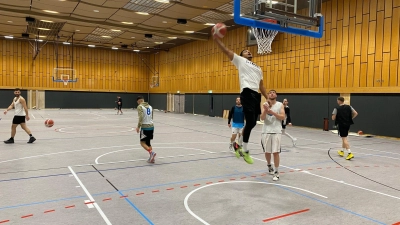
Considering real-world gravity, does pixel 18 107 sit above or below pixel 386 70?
below

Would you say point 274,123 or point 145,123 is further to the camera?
point 145,123

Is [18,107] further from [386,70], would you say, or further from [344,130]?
[386,70]

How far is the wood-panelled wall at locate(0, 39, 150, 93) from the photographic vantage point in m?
36.5

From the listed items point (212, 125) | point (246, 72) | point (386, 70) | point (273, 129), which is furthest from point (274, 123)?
point (212, 125)

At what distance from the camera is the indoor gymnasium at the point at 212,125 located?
17.4ft

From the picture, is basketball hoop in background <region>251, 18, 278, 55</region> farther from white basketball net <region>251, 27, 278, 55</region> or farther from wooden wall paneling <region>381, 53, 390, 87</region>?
wooden wall paneling <region>381, 53, 390, 87</region>

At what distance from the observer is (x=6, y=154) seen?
31.5 ft

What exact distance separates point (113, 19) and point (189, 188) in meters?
22.6

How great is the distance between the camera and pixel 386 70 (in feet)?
52.1

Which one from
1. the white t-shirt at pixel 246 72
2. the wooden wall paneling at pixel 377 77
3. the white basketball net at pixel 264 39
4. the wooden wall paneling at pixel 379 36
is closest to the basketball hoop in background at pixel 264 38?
the white basketball net at pixel 264 39

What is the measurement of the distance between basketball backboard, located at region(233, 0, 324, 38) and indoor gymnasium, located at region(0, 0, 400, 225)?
51 millimetres

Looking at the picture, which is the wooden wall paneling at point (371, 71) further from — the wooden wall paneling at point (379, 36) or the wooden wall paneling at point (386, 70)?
the wooden wall paneling at point (386, 70)

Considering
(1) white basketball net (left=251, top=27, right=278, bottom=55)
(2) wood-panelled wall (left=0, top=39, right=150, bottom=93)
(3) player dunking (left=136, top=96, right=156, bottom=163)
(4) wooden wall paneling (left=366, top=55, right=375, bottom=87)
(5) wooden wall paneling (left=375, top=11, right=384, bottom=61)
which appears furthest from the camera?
(2) wood-panelled wall (left=0, top=39, right=150, bottom=93)

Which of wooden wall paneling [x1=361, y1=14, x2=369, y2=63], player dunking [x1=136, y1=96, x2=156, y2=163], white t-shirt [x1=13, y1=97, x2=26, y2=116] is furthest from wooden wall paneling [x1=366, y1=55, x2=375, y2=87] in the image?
white t-shirt [x1=13, y1=97, x2=26, y2=116]
